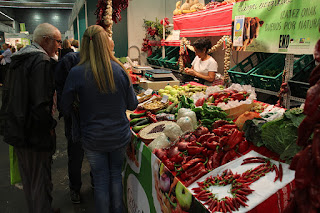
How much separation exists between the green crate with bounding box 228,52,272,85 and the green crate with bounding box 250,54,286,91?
0.13m

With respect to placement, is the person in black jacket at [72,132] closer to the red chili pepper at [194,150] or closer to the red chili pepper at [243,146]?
the red chili pepper at [194,150]

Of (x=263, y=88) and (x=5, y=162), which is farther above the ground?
(x=263, y=88)

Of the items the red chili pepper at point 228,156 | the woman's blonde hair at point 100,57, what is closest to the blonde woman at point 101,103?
the woman's blonde hair at point 100,57

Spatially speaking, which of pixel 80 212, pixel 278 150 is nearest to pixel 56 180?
pixel 80 212

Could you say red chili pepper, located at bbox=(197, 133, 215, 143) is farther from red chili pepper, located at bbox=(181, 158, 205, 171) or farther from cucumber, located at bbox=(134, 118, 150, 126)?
cucumber, located at bbox=(134, 118, 150, 126)

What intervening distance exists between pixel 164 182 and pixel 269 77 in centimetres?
237

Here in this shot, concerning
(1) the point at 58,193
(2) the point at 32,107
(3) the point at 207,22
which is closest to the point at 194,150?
(2) the point at 32,107

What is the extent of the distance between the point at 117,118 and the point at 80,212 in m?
1.58

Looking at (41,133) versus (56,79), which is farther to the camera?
(56,79)

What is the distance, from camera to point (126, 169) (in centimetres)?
299

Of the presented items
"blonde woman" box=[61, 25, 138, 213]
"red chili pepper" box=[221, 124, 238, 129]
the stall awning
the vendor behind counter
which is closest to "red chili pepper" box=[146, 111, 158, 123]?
"blonde woman" box=[61, 25, 138, 213]

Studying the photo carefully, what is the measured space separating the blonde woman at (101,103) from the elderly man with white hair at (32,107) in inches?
11.9

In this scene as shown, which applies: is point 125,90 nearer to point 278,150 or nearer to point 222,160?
point 222,160

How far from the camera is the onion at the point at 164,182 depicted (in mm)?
1950
